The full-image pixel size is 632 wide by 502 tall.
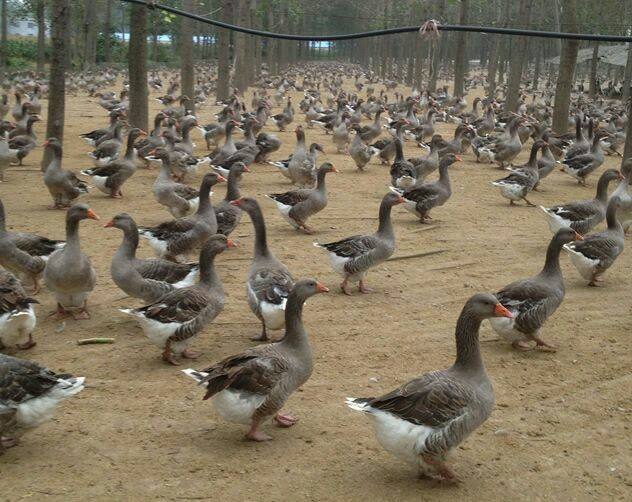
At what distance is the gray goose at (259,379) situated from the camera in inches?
206

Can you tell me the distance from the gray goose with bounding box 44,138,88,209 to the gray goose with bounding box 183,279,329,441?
7678 mm

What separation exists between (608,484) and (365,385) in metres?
2.18

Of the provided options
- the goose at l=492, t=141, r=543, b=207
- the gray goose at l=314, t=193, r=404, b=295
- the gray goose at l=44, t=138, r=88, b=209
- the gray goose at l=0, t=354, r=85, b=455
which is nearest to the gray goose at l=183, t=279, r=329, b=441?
the gray goose at l=0, t=354, r=85, b=455

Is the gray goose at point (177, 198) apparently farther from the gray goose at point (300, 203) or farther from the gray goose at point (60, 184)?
the gray goose at point (60, 184)

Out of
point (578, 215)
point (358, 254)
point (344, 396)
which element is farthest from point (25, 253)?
point (578, 215)

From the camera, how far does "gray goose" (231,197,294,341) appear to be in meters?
7.02

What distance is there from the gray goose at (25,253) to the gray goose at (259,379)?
12.0ft

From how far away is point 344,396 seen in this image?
6.17 meters

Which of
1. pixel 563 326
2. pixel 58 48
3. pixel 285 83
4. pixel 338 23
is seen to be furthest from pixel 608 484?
pixel 338 23

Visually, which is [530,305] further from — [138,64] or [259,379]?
[138,64]

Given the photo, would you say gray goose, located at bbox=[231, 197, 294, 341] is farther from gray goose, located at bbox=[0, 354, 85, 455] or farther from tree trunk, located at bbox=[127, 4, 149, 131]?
tree trunk, located at bbox=[127, 4, 149, 131]

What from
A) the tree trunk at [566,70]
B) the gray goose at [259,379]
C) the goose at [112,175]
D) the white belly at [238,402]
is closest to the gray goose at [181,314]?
the gray goose at [259,379]

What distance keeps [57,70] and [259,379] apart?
10.6 m

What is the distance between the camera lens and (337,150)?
2120 cm
